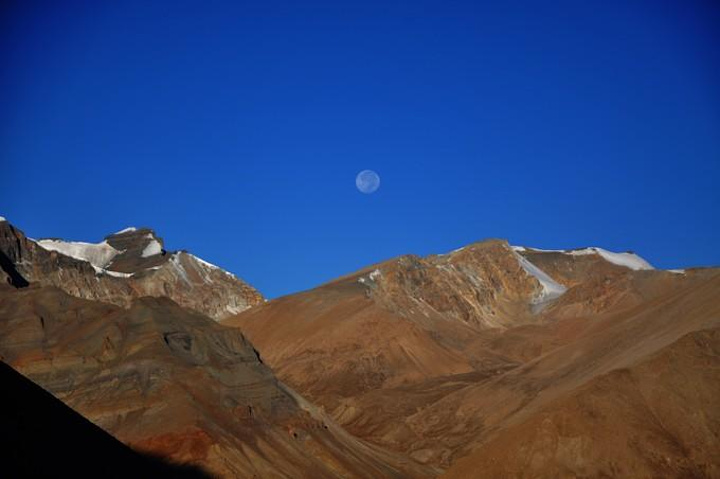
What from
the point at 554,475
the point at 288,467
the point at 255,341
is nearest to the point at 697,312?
the point at 554,475

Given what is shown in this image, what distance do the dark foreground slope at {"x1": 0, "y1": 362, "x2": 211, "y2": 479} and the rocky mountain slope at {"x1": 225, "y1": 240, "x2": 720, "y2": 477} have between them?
2974 centimetres

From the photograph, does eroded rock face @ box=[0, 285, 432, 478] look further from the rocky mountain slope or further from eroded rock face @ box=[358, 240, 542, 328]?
eroded rock face @ box=[358, 240, 542, 328]

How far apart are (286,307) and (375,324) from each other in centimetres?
2455

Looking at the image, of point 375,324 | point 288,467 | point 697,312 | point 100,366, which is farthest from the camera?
point 375,324

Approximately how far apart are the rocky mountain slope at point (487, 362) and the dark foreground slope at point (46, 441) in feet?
97.6

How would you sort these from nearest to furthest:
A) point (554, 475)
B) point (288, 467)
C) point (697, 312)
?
point (554, 475), point (288, 467), point (697, 312)

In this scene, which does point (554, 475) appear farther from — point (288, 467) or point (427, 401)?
point (427, 401)

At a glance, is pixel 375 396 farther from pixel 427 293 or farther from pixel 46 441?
pixel 46 441

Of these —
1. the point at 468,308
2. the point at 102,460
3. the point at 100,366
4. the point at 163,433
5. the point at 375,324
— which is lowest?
the point at 102,460

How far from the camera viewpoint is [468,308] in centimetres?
19062

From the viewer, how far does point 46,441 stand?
135 ft

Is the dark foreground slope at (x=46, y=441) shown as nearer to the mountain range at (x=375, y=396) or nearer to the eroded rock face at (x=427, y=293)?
the mountain range at (x=375, y=396)

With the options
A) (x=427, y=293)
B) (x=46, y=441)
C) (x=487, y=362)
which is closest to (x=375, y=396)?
(x=487, y=362)

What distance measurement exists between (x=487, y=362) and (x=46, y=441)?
111999 mm
